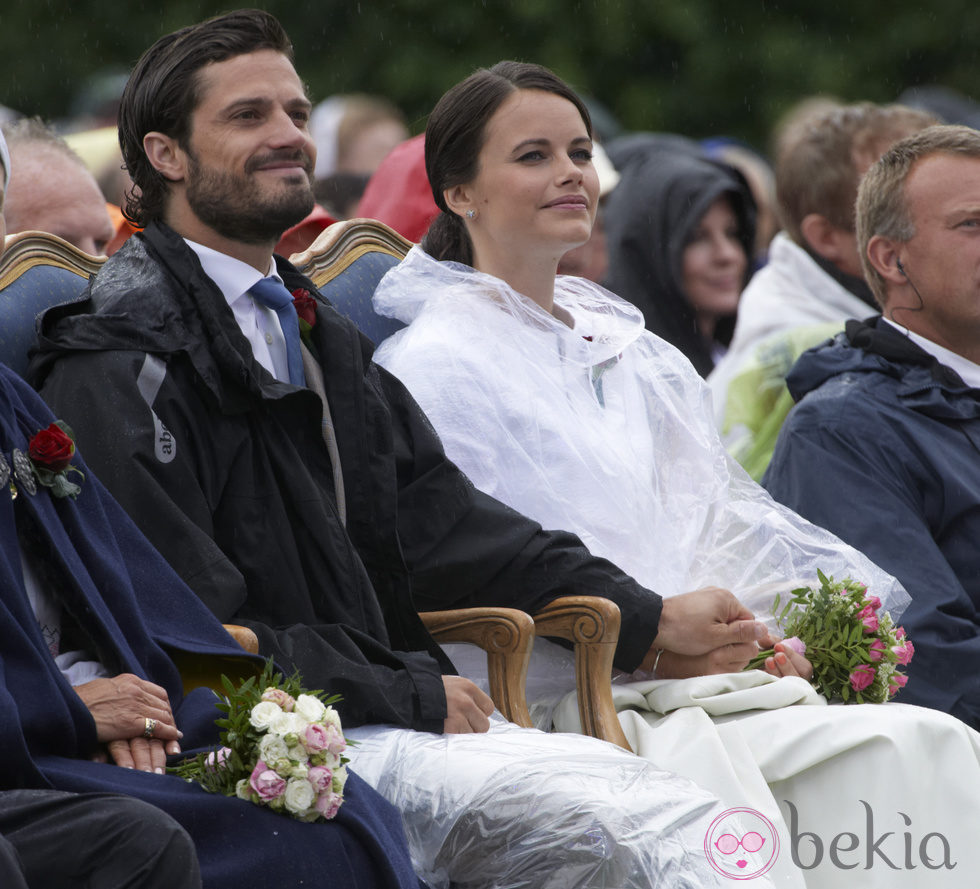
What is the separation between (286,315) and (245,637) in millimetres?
847

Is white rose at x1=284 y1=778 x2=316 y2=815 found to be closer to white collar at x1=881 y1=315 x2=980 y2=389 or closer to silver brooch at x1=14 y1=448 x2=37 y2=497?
silver brooch at x1=14 y1=448 x2=37 y2=497

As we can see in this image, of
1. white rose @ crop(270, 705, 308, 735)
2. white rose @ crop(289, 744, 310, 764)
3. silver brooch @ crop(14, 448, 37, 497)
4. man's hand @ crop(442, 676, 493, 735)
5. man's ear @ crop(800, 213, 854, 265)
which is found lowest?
man's hand @ crop(442, 676, 493, 735)

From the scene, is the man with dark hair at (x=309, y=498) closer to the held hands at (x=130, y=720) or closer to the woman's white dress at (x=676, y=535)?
the woman's white dress at (x=676, y=535)

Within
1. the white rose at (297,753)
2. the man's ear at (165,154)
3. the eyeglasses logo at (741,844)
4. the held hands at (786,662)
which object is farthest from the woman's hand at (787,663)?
the man's ear at (165,154)

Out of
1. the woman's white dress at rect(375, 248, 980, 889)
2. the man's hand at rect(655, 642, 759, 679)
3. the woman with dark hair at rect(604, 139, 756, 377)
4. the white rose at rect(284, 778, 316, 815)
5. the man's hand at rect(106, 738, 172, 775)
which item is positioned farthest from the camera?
the woman with dark hair at rect(604, 139, 756, 377)

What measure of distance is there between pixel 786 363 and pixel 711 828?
328 centimetres

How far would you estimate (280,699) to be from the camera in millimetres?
2871

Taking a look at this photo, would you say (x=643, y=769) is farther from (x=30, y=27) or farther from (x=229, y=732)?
(x=30, y=27)

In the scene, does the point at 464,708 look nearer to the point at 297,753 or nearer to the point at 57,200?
the point at 297,753

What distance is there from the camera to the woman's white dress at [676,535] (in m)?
3.72

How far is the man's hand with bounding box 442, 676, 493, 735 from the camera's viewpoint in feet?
11.3

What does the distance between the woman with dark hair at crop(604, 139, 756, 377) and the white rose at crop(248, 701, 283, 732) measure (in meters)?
4.97

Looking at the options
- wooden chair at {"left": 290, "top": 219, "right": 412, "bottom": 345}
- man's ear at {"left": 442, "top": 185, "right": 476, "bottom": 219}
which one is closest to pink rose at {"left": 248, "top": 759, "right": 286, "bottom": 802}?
wooden chair at {"left": 290, "top": 219, "right": 412, "bottom": 345}

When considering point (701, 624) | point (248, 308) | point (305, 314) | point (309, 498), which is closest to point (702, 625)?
point (701, 624)
